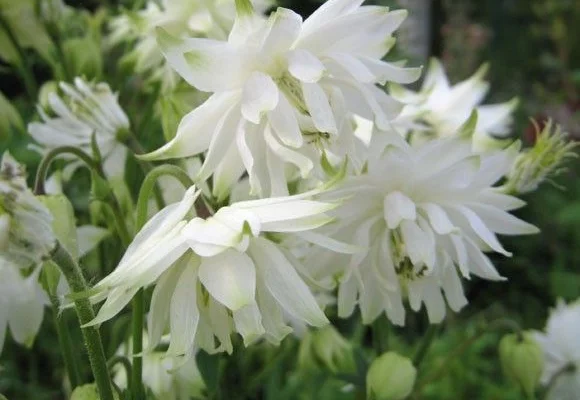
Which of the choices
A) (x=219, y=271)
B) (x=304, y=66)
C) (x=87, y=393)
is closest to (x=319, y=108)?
(x=304, y=66)

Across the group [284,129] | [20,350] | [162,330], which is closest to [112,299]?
[162,330]

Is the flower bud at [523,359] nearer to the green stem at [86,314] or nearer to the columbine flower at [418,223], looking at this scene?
the columbine flower at [418,223]

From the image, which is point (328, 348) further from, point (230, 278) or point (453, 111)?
point (230, 278)

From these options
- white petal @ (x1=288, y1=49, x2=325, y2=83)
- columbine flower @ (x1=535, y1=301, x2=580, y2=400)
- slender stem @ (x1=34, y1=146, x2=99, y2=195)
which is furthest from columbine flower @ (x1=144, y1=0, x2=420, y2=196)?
columbine flower @ (x1=535, y1=301, x2=580, y2=400)

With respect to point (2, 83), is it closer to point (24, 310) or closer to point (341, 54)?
point (24, 310)

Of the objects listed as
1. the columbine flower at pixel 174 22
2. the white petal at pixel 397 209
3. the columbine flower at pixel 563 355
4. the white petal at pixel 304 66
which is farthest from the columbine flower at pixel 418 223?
the columbine flower at pixel 563 355

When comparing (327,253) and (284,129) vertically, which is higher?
(284,129)
